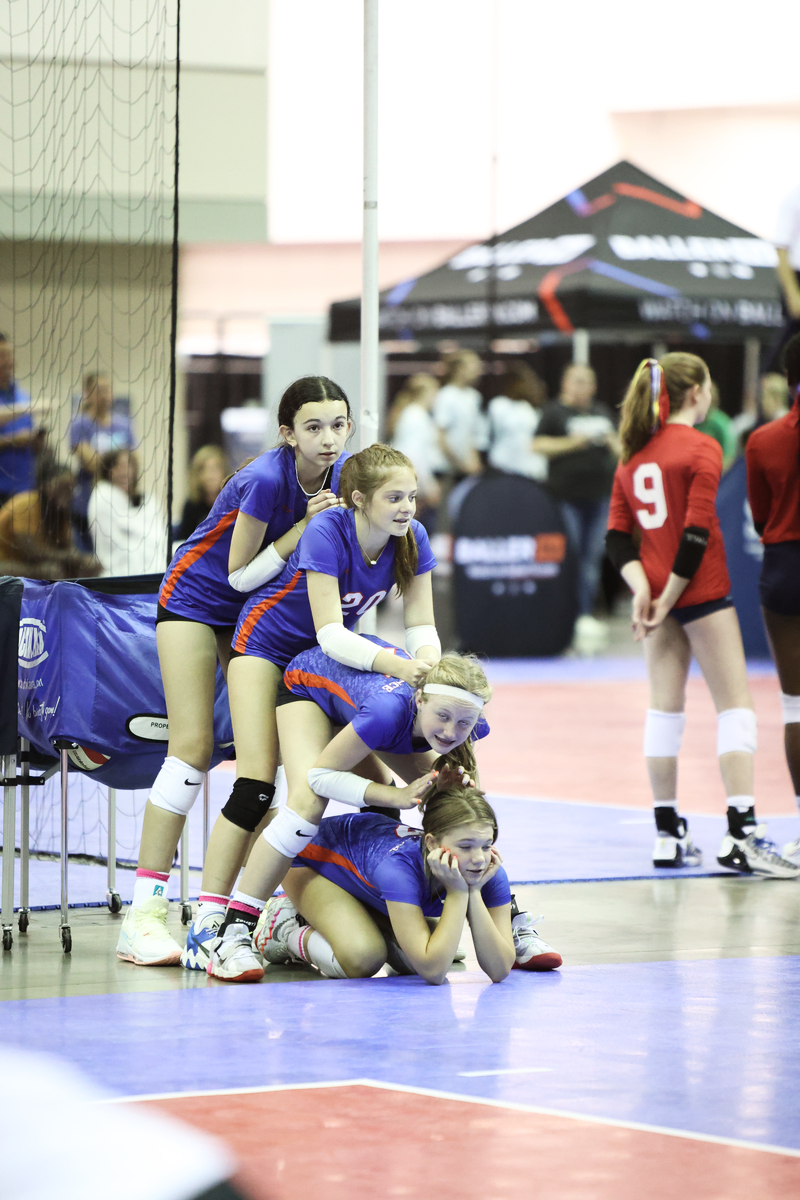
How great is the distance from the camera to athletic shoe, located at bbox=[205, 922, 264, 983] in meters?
4.64

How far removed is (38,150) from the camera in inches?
445

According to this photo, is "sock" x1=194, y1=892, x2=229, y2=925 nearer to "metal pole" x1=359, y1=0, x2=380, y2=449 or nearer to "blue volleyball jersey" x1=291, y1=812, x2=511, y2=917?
"blue volleyball jersey" x1=291, y1=812, x2=511, y2=917

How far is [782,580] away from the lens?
6395 mm

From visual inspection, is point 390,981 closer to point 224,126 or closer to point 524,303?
point 524,303

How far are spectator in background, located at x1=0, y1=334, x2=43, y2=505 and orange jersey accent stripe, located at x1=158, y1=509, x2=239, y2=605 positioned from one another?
137 inches

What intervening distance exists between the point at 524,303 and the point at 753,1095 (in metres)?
12.2

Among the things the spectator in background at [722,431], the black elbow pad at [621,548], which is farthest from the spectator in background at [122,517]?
the spectator in background at [722,431]

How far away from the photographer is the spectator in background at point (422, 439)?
1581 cm

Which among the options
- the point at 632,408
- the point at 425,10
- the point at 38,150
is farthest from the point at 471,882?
the point at 425,10

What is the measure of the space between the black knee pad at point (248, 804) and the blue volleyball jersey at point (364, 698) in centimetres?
28

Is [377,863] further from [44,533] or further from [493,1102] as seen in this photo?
[44,533]

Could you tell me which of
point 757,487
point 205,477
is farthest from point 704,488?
point 205,477

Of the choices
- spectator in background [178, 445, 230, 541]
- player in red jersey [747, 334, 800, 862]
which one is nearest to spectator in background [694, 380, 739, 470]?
spectator in background [178, 445, 230, 541]

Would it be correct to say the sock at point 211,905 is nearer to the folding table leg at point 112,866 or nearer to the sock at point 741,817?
the folding table leg at point 112,866
